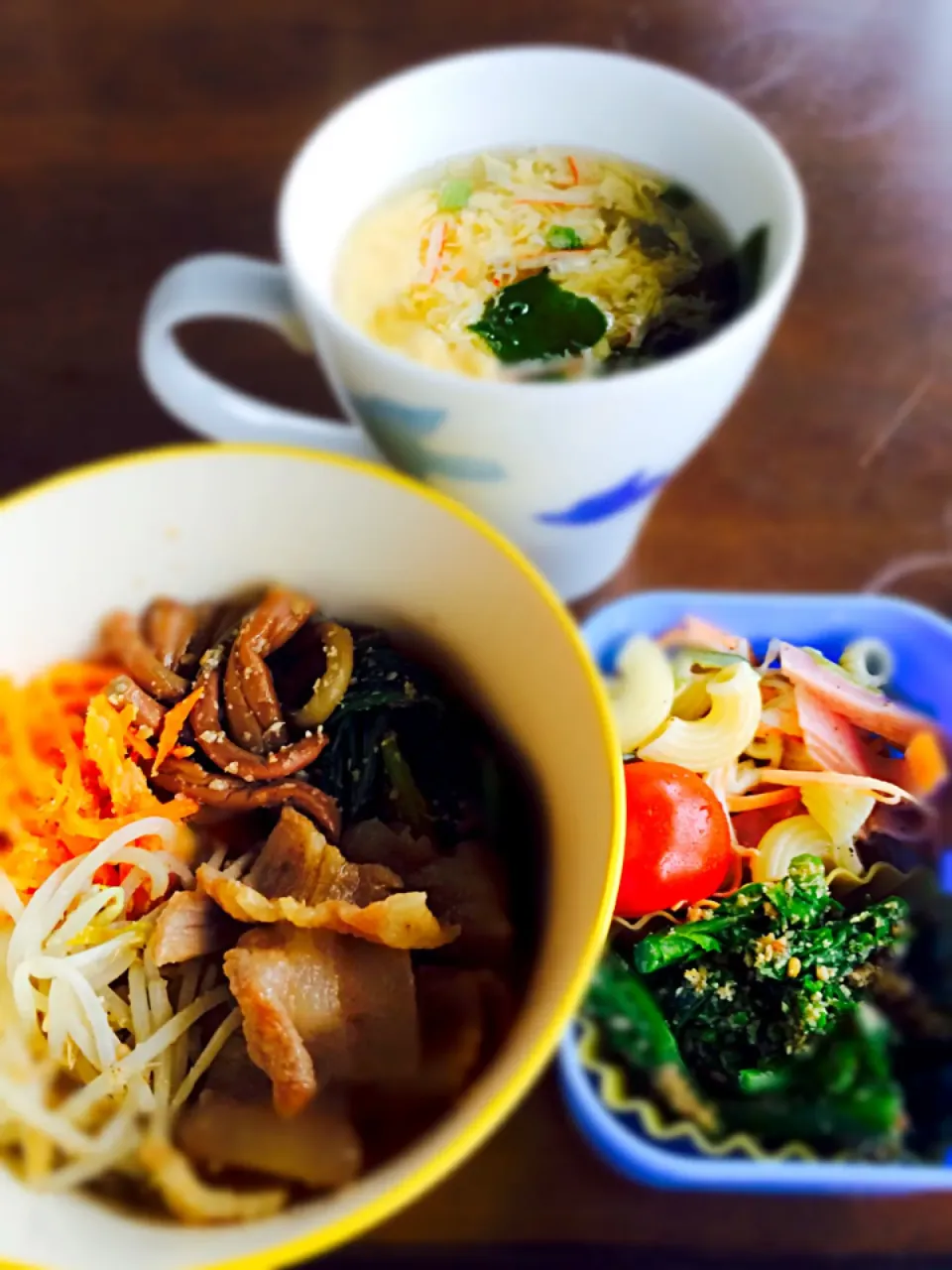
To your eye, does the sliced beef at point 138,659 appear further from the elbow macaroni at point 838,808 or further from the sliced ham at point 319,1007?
the elbow macaroni at point 838,808

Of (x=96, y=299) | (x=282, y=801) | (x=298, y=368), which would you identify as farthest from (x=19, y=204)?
(x=282, y=801)

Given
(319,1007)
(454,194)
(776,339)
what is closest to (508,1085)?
(319,1007)

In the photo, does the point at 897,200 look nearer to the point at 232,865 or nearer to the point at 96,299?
the point at 96,299

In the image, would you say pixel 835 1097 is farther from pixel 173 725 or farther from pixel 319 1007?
pixel 173 725

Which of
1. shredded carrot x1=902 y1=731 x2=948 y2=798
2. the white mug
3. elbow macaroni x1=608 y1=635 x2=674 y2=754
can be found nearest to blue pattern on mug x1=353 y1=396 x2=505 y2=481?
the white mug

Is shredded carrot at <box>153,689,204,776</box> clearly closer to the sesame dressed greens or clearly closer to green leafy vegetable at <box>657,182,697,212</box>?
the sesame dressed greens
